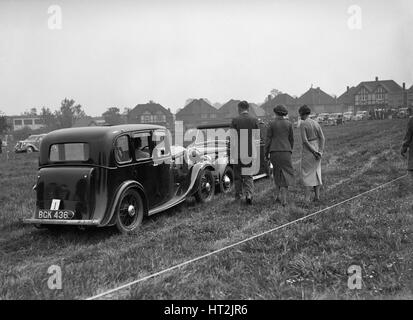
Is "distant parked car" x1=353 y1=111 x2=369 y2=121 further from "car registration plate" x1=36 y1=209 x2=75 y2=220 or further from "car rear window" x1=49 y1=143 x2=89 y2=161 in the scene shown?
"car registration plate" x1=36 y1=209 x2=75 y2=220

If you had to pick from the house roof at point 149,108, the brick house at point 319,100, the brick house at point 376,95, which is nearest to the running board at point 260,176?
the house roof at point 149,108

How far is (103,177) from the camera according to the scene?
6074 millimetres

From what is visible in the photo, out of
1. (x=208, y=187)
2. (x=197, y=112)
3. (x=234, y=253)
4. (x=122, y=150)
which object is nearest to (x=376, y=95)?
(x=197, y=112)

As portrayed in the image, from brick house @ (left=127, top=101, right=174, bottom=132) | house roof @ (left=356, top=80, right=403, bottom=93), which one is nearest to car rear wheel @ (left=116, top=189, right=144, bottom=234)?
brick house @ (left=127, top=101, right=174, bottom=132)

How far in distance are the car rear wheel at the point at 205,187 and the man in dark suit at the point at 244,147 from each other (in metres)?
0.81

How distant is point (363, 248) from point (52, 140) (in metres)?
4.81

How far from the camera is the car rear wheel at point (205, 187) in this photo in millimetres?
8391

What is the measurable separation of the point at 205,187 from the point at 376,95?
92980 millimetres

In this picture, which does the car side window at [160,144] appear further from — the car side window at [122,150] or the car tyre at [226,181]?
the car tyre at [226,181]

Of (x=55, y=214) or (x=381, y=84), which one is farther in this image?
(x=381, y=84)

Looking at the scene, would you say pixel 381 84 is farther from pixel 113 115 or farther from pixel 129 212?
pixel 129 212
